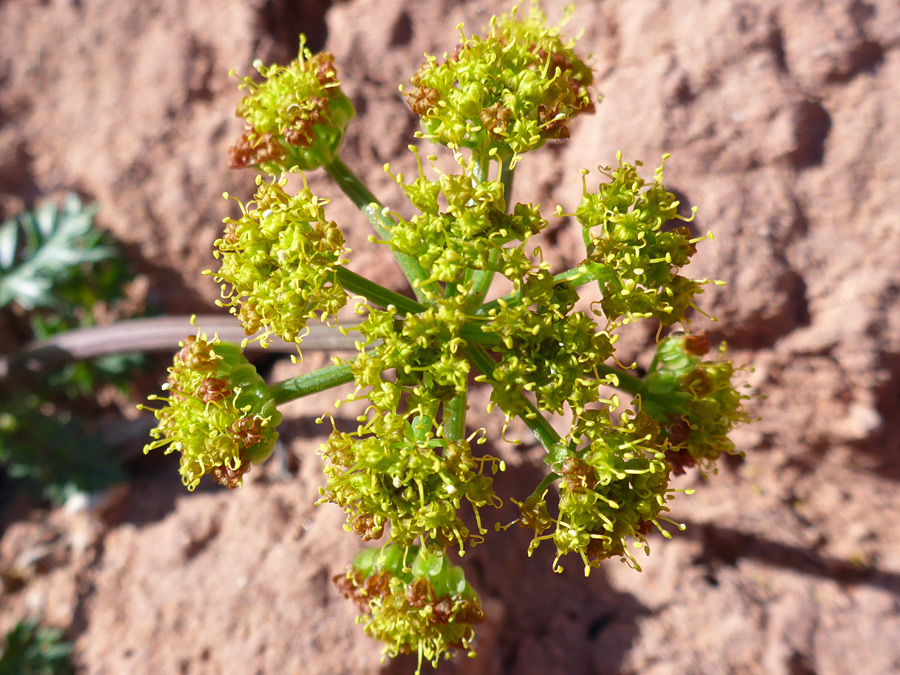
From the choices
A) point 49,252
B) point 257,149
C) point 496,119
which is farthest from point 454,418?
point 49,252

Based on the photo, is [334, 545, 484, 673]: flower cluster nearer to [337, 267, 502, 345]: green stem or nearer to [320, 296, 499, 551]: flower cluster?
[320, 296, 499, 551]: flower cluster

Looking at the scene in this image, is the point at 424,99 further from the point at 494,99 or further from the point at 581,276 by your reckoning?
the point at 581,276

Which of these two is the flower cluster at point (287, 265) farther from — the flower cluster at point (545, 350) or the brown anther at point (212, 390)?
the flower cluster at point (545, 350)

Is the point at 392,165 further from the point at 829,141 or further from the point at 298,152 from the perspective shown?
the point at 829,141

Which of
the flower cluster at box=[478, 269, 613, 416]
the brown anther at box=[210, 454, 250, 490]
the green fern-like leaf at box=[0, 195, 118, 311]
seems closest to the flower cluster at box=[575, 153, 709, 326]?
the flower cluster at box=[478, 269, 613, 416]

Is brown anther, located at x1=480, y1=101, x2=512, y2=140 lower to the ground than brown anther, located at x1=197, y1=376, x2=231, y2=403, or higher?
higher
